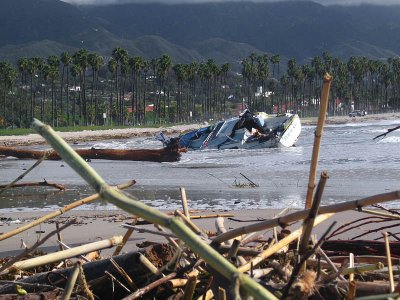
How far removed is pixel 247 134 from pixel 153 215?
3364cm

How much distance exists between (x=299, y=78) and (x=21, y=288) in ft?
514

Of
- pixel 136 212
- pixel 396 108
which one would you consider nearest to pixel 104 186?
pixel 136 212

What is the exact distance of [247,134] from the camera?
3481cm

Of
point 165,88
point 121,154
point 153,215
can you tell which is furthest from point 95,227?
point 165,88

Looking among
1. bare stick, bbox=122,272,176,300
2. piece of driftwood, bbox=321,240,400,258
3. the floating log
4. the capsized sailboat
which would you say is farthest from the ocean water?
bare stick, bbox=122,272,176,300

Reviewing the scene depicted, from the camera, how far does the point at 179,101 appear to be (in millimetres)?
123688

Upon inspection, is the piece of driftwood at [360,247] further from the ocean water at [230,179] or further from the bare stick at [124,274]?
the ocean water at [230,179]

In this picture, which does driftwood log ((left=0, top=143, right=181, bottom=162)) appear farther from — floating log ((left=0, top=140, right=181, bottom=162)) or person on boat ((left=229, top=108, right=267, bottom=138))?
person on boat ((left=229, top=108, right=267, bottom=138))

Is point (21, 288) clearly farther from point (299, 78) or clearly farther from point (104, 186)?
point (299, 78)

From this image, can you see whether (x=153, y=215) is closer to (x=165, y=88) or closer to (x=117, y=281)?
(x=117, y=281)

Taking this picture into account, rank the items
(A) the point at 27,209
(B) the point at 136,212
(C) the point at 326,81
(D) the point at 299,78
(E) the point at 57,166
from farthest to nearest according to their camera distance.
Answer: (D) the point at 299,78, (E) the point at 57,166, (A) the point at 27,209, (C) the point at 326,81, (B) the point at 136,212

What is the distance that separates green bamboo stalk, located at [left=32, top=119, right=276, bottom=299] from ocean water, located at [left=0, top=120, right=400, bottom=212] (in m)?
6.13

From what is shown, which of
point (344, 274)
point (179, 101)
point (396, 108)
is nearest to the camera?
point (344, 274)

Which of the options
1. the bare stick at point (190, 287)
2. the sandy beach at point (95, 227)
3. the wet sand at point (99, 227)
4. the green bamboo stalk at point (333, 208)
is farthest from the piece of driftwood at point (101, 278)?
the wet sand at point (99, 227)
